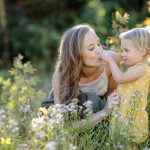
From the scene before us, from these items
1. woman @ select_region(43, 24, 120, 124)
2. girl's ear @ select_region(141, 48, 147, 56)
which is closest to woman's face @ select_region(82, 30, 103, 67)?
woman @ select_region(43, 24, 120, 124)

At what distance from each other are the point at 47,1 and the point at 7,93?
7559mm

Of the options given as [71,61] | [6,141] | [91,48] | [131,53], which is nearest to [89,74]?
[71,61]

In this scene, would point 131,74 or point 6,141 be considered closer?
point 6,141

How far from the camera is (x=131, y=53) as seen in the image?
3967 millimetres

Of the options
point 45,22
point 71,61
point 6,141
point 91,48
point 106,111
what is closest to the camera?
point 6,141

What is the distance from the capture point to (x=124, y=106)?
13.1ft

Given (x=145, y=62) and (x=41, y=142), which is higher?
(x=145, y=62)

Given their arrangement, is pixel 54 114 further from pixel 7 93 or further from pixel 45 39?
pixel 45 39

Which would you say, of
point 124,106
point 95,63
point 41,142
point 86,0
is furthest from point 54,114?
point 86,0

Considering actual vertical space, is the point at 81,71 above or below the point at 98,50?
below

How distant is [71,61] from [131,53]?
1.98ft

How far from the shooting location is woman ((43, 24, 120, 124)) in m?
4.29

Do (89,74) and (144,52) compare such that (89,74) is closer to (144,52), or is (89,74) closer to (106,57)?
(106,57)

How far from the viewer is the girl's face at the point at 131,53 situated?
13.0 feet
